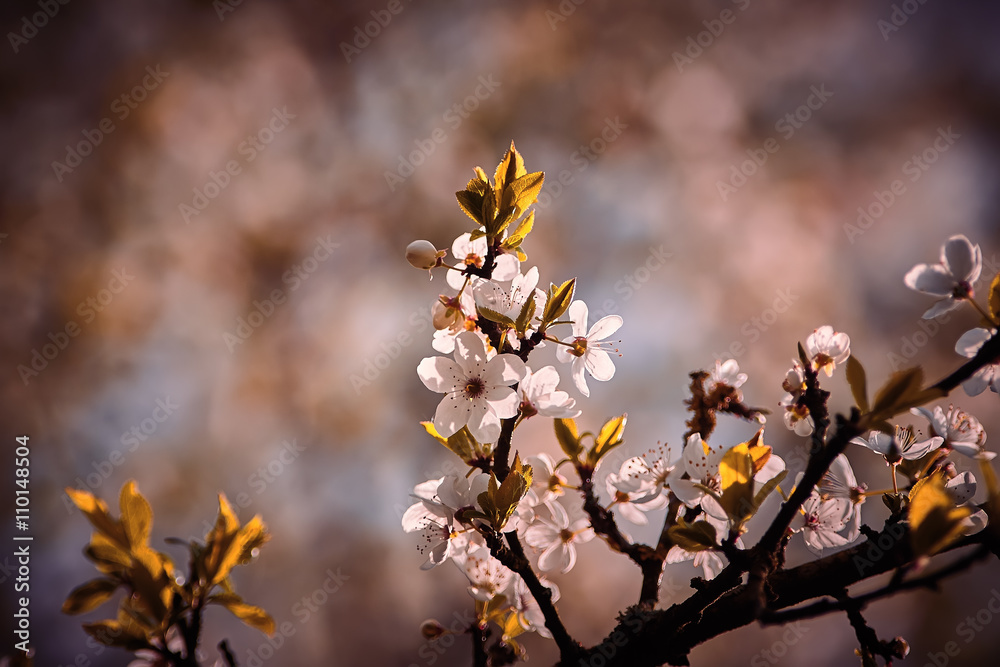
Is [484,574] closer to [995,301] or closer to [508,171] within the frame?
[508,171]

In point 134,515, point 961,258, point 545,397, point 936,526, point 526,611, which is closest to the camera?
point 936,526

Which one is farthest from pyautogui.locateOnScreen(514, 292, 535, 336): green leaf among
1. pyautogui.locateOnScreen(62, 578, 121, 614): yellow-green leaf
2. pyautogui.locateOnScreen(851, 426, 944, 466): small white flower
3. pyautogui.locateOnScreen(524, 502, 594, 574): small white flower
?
pyautogui.locateOnScreen(62, 578, 121, 614): yellow-green leaf

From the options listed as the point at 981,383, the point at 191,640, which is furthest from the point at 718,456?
the point at 191,640

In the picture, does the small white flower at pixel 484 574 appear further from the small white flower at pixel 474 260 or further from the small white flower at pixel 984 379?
the small white flower at pixel 984 379

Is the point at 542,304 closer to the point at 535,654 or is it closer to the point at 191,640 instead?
the point at 191,640

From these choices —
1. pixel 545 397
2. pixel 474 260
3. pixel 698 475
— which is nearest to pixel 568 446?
pixel 545 397

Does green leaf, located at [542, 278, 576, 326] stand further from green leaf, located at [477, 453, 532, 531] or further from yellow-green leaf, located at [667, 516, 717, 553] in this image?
yellow-green leaf, located at [667, 516, 717, 553]
